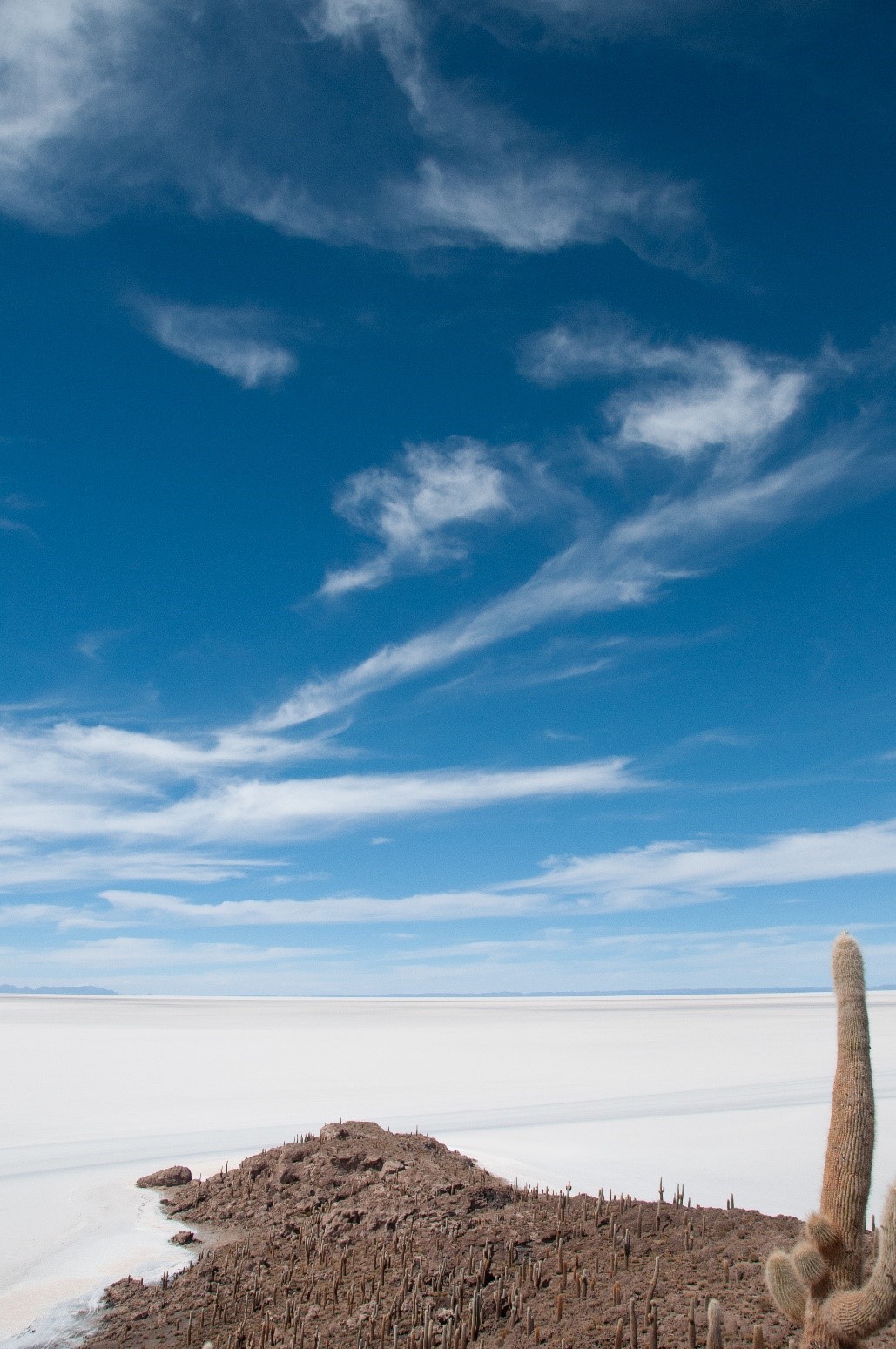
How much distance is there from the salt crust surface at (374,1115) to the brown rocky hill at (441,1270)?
3.04 feet

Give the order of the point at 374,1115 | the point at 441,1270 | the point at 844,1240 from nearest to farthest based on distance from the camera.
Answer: the point at 844,1240, the point at 441,1270, the point at 374,1115

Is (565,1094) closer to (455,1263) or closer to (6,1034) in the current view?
(455,1263)

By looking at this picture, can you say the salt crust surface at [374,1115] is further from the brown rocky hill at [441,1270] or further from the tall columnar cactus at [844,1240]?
the tall columnar cactus at [844,1240]

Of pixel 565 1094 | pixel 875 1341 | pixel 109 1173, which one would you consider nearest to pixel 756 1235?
pixel 875 1341

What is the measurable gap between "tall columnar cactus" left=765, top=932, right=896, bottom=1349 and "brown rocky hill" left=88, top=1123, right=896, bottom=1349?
1.46 metres

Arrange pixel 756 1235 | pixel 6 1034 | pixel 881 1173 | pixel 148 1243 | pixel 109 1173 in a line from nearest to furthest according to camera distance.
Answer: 1. pixel 756 1235
2. pixel 148 1243
3. pixel 881 1173
4. pixel 109 1173
5. pixel 6 1034

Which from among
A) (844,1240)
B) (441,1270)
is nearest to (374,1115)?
(441,1270)

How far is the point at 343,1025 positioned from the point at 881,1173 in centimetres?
4182

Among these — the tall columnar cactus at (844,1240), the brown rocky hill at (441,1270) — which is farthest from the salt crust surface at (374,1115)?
the tall columnar cactus at (844,1240)

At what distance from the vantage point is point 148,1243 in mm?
8953

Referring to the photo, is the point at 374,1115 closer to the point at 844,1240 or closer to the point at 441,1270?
the point at 441,1270

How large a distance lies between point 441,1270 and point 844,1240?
13.3 feet

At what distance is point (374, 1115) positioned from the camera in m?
18.4

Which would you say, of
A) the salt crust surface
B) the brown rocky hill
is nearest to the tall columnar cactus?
the brown rocky hill
